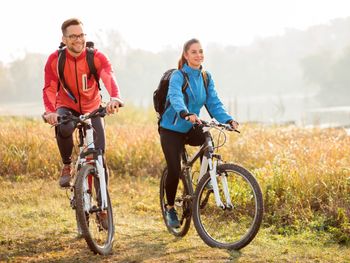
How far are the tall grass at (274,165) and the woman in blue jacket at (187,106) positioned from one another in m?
1.76

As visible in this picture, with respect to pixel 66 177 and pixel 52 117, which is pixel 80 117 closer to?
pixel 52 117

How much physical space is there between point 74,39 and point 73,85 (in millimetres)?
451

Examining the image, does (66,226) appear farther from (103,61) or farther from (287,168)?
(287,168)

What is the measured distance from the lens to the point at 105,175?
5.75 metres

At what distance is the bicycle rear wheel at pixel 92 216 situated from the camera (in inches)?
199

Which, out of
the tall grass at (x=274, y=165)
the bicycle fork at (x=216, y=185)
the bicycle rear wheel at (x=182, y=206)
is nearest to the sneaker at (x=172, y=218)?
the bicycle rear wheel at (x=182, y=206)

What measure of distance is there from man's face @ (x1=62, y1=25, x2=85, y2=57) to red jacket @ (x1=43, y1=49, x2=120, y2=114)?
75mm

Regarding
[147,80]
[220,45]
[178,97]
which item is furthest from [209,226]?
[220,45]

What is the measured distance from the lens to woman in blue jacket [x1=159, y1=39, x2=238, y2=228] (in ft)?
18.7

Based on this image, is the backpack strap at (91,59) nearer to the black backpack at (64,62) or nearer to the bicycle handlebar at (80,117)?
the black backpack at (64,62)

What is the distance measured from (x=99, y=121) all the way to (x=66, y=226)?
1572 millimetres

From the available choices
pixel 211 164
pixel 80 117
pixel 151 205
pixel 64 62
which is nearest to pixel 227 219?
pixel 211 164

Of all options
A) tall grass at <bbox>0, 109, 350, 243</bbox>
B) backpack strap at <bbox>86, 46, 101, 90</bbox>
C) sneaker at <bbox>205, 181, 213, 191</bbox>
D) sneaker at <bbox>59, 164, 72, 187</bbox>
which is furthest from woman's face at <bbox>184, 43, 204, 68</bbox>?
tall grass at <bbox>0, 109, 350, 243</bbox>

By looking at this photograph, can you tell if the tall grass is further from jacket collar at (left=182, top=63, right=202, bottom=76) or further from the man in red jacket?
the man in red jacket
